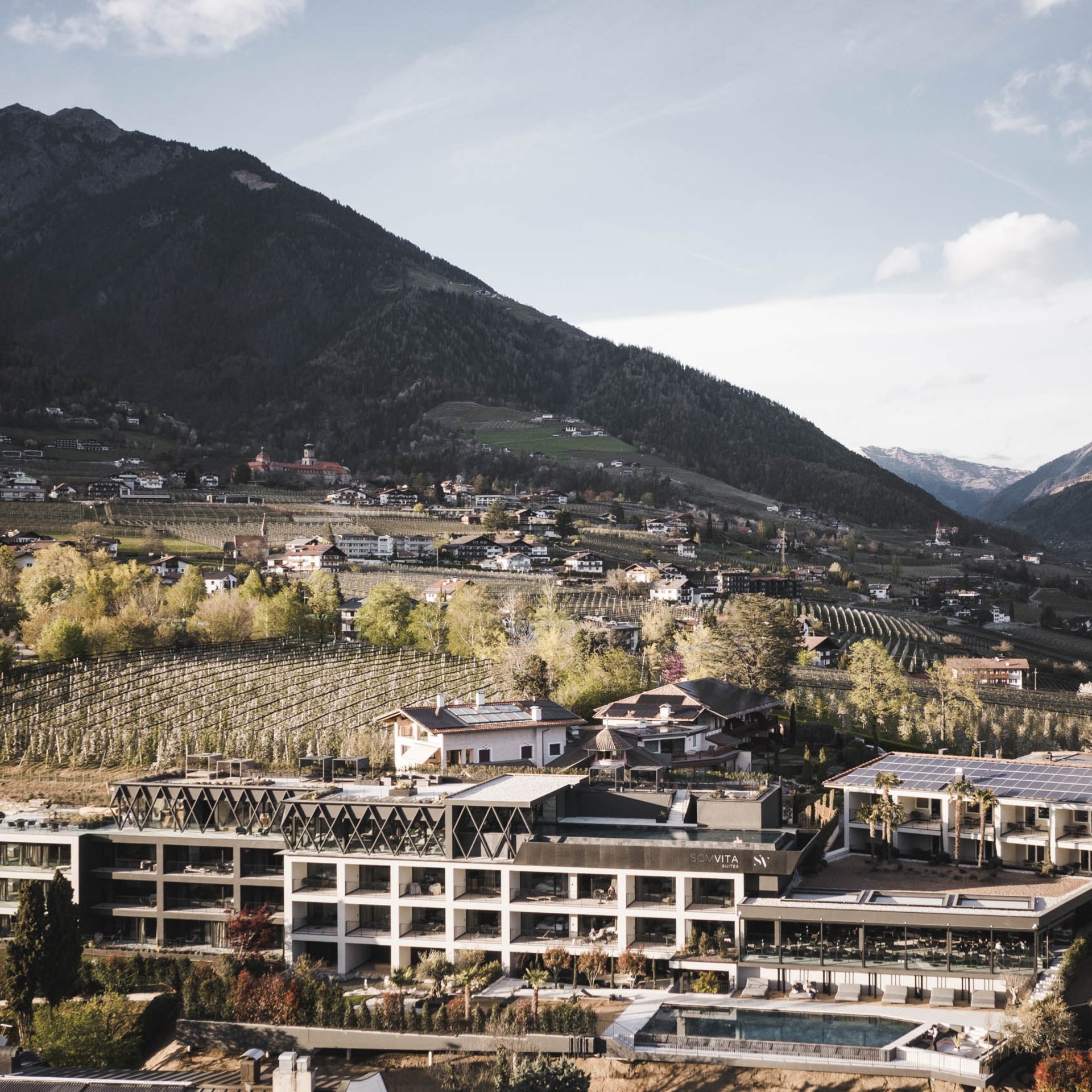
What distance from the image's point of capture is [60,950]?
139 feet

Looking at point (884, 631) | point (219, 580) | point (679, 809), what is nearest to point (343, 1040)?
point (679, 809)

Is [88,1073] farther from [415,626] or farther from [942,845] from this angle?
[415,626]

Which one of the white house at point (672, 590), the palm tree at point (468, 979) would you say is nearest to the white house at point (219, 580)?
the white house at point (672, 590)

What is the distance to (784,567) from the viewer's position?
184m

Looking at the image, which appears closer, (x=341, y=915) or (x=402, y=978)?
(x=402, y=978)

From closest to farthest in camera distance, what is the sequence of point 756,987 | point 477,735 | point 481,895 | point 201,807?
1. point 756,987
2. point 481,895
3. point 201,807
4. point 477,735

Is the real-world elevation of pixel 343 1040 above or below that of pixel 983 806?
below

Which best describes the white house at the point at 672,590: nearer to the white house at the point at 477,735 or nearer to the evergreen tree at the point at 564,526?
the evergreen tree at the point at 564,526

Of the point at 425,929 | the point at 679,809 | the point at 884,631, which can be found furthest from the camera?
the point at 884,631

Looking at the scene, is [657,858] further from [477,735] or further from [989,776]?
[477,735]

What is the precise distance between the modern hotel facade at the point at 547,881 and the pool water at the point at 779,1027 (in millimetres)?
2146

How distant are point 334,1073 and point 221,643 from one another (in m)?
60.5

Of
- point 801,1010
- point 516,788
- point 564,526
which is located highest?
point 564,526

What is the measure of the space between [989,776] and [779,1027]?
18.1 m
